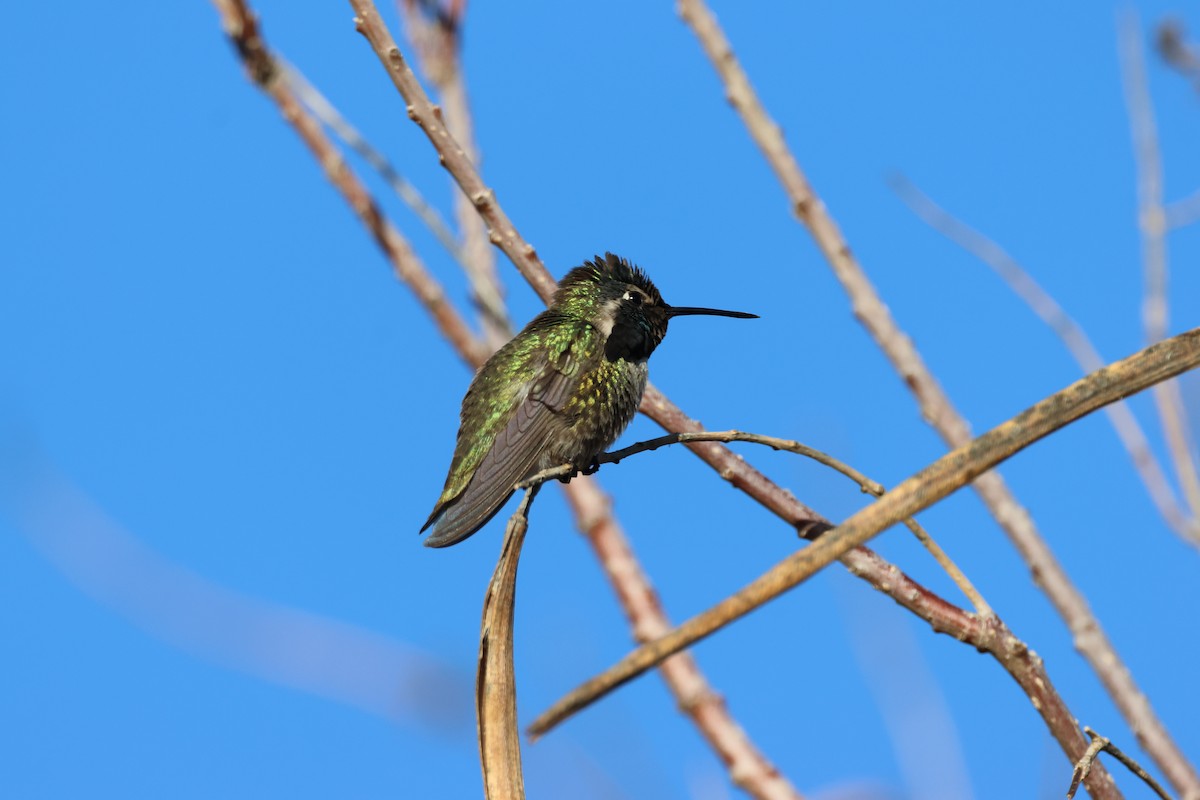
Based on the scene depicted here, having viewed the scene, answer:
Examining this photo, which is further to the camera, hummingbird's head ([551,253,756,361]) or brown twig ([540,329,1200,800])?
hummingbird's head ([551,253,756,361])

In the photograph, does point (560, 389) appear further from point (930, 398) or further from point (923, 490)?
point (923, 490)

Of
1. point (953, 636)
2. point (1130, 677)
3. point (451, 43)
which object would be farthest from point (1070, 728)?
point (451, 43)

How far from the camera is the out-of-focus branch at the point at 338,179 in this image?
4.27 meters

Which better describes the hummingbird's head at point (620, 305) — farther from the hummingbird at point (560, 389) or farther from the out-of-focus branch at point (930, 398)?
the out-of-focus branch at point (930, 398)

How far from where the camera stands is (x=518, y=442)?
392 cm

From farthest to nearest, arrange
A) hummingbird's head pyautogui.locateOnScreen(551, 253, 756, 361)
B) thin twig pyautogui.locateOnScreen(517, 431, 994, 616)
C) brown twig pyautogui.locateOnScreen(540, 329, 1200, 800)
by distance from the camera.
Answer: hummingbird's head pyautogui.locateOnScreen(551, 253, 756, 361), thin twig pyautogui.locateOnScreen(517, 431, 994, 616), brown twig pyautogui.locateOnScreen(540, 329, 1200, 800)

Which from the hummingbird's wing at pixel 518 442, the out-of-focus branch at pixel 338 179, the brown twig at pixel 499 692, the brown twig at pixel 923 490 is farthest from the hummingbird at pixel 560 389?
the brown twig at pixel 923 490

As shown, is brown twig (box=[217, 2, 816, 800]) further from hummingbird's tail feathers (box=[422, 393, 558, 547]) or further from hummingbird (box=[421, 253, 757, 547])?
hummingbird's tail feathers (box=[422, 393, 558, 547])

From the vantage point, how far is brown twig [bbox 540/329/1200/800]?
1.12 m

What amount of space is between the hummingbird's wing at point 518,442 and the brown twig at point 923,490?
7.28 feet

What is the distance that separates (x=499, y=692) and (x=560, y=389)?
233cm

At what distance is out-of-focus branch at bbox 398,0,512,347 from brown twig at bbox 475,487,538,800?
A: 7.59 ft

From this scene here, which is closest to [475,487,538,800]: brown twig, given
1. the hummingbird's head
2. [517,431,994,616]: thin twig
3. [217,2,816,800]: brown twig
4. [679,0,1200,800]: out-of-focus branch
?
[517,431,994,616]: thin twig

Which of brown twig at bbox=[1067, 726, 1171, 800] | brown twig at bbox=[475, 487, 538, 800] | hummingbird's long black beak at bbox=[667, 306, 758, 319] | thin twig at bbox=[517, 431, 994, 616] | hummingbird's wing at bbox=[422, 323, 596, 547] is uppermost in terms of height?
hummingbird's long black beak at bbox=[667, 306, 758, 319]
